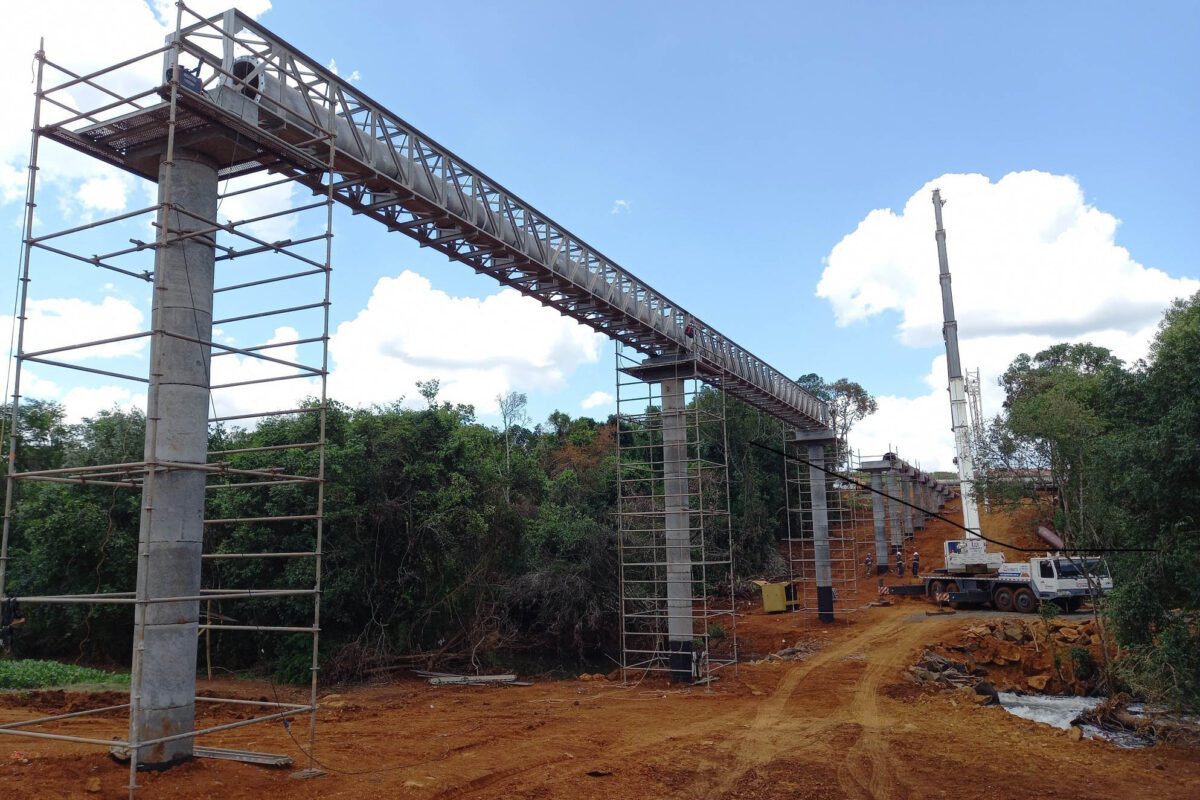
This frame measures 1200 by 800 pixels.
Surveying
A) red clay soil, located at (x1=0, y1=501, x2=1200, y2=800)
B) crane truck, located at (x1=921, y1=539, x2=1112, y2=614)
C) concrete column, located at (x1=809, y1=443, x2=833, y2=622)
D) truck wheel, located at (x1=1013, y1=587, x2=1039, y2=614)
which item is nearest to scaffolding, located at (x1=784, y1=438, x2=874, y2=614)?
concrete column, located at (x1=809, y1=443, x2=833, y2=622)

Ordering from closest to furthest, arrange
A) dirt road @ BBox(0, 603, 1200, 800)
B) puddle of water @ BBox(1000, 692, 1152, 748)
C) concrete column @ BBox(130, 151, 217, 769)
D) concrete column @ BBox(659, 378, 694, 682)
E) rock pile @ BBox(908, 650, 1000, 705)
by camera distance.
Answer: concrete column @ BBox(130, 151, 217, 769) → dirt road @ BBox(0, 603, 1200, 800) → puddle of water @ BBox(1000, 692, 1152, 748) → rock pile @ BBox(908, 650, 1000, 705) → concrete column @ BBox(659, 378, 694, 682)

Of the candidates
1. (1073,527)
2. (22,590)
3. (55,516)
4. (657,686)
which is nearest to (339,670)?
(657,686)

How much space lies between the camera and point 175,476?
891 cm

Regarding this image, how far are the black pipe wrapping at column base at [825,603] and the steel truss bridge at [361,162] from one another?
12.3m

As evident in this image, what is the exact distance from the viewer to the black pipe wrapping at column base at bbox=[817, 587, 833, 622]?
28453 millimetres

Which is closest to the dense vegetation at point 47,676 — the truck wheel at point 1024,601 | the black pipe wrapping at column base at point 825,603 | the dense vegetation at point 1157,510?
the dense vegetation at point 1157,510

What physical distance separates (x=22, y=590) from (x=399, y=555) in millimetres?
12279

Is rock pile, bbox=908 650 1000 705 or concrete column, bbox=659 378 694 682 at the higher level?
concrete column, bbox=659 378 694 682

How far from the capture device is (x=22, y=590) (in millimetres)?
23906

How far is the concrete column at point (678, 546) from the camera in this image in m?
18.5

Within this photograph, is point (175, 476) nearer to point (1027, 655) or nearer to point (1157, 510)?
point (1157, 510)

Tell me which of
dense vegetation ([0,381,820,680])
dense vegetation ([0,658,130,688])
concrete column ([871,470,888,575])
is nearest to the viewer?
dense vegetation ([0,658,130,688])

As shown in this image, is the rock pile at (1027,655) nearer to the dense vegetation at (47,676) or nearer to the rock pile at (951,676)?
the rock pile at (951,676)

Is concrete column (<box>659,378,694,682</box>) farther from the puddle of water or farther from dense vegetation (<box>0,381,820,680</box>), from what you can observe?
the puddle of water
